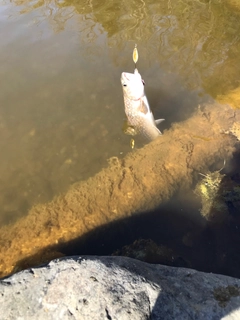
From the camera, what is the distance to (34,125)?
5473 millimetres

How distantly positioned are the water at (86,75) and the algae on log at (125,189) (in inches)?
9.6

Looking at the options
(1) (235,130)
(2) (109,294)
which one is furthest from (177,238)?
(1) (235,130)

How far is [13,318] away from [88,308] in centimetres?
64

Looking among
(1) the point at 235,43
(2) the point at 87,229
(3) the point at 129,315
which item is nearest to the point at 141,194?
(2) the point at 87,229

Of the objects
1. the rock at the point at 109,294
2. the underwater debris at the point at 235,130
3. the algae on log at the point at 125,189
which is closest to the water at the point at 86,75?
the algae on log at the point at 125,189

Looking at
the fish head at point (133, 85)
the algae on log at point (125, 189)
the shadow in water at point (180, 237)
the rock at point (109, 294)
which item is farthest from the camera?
the fish head at point (133, 85)

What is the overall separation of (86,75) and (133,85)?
6.90ft

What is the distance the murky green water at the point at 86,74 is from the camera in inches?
198

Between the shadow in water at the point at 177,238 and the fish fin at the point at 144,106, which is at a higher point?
the fish fin at the point at 144,106

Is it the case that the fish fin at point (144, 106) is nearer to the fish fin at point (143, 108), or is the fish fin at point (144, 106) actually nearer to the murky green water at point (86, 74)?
the fish fin at point (143, 108)

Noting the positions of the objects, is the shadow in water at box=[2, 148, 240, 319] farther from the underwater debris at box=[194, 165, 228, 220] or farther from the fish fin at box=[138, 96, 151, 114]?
the fish fin at box=[138, 96, 151, 114]

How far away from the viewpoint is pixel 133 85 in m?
4.50

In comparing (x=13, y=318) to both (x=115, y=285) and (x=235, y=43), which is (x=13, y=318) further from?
(x=235, y=43)

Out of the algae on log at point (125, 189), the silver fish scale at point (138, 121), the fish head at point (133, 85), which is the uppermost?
the fish head at point (133, 85)
